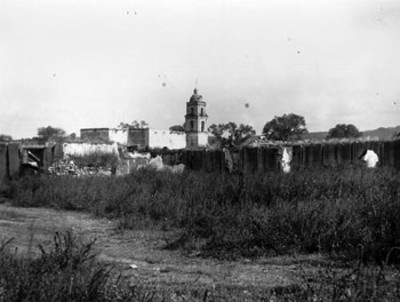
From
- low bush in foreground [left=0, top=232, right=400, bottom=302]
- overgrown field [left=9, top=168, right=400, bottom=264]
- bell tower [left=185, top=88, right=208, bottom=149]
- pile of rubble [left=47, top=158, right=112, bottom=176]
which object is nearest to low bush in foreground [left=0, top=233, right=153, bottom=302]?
low bush in foreground [left=0, top=232, right=400, bottom=302]

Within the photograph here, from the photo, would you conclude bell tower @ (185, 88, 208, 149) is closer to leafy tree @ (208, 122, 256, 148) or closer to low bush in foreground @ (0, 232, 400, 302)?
leafy tree @ (208, 122, 256, 148)

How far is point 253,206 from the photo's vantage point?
26.5 feet

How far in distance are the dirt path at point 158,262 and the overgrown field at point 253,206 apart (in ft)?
1.31

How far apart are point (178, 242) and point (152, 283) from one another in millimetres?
2220

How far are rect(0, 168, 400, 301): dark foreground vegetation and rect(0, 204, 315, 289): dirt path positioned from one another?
35 cm

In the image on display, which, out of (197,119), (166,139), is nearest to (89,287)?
(166,139)

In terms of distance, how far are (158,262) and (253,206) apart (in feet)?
8.46

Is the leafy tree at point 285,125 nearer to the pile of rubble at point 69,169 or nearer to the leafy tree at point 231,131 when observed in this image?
the leafy tree at point 231,131

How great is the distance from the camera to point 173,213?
908 cm

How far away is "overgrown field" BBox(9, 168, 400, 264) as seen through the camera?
6.07 metres

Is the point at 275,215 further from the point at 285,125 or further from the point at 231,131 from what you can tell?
the point at 285,125

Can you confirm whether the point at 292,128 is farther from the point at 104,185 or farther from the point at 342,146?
the point at 104,185

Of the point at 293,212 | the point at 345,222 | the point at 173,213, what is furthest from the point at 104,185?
the point at 345,222

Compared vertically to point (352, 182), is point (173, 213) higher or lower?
lower
